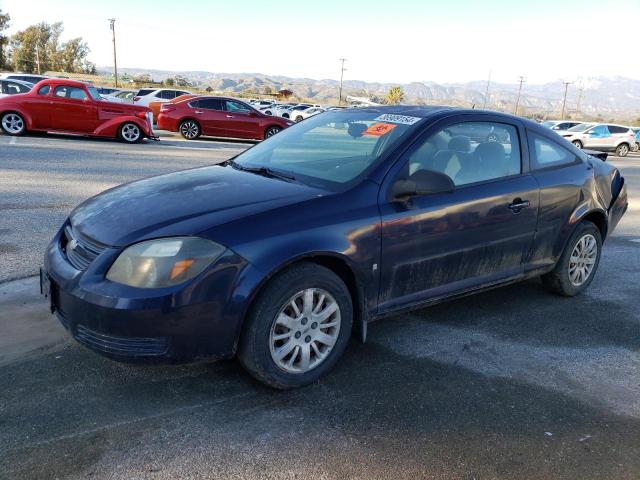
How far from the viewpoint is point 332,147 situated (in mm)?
4203

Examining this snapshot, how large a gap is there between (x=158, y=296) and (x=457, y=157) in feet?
7.55

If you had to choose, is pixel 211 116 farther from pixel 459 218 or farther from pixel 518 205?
pixel 459 218

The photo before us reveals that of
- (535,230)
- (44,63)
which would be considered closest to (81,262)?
(535,230)

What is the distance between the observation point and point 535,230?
4.41 m

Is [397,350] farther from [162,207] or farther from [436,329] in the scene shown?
[162,207]

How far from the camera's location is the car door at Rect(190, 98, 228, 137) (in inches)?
768

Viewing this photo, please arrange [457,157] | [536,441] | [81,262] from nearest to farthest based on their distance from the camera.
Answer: [536,441] < [81,262] < [457,157]

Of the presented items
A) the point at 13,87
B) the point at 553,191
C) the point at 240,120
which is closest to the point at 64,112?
the point at 13,87

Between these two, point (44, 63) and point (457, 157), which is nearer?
point (457, 157)

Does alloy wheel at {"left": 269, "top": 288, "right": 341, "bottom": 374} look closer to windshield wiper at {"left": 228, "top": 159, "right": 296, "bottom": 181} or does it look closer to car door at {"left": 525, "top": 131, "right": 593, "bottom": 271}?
windshield wiper at {"left": 228, "top": 159, "right": 296, "bottom": 181}

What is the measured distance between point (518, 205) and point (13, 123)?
15.1 meters

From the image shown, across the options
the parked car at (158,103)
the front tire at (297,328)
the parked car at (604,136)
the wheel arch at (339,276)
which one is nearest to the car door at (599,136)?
the parked car at (604,136)

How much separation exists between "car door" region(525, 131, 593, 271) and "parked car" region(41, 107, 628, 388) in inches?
0.6

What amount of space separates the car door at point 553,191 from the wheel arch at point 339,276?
1.68 metres
